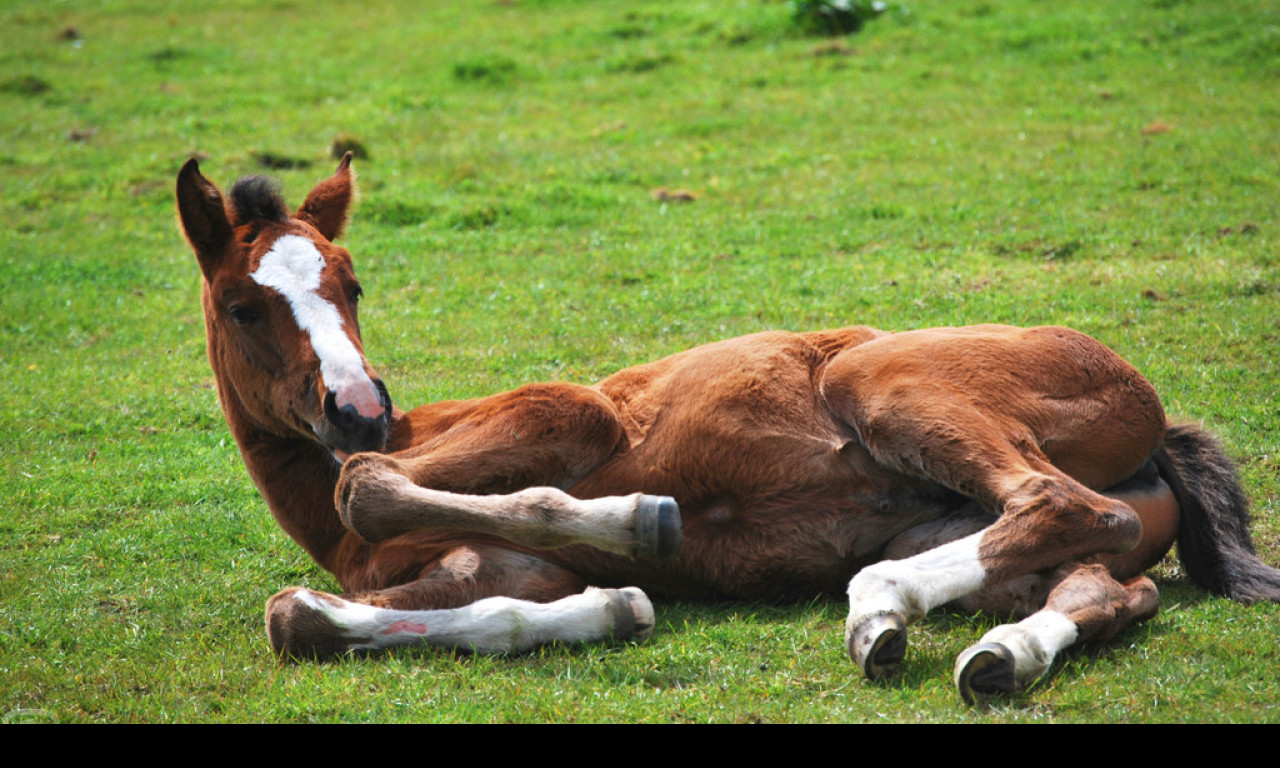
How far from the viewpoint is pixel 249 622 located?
5.20 m

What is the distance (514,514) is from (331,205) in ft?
7.67

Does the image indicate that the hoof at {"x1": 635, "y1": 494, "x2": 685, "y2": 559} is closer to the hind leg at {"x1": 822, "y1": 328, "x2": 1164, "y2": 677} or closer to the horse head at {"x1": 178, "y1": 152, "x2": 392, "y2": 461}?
the hind leg at {"x1": 822, "y1": 328, "x2": 1164, "y2": 677}

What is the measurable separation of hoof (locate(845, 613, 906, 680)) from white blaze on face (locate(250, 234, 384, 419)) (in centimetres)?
208

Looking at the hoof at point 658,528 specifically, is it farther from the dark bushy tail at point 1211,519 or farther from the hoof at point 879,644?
the dark bushy tail at point 1211,519

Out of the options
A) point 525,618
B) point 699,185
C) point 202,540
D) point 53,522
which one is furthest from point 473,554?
point 699,185

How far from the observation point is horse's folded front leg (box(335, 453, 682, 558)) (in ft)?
14.4

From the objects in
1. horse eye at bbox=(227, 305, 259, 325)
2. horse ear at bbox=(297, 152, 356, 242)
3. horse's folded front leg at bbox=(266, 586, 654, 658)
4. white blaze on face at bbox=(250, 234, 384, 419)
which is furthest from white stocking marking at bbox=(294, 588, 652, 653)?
horse ear at bbox=(297, 152, 356, 242)

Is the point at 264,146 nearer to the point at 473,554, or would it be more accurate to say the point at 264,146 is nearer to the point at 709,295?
the point at 709,295

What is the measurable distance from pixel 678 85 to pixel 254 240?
44.2 feet

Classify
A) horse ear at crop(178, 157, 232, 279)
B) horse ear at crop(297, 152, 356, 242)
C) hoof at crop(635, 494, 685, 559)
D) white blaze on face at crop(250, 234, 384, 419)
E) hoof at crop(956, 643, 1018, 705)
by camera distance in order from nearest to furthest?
hoof at crop(956, 643, 1018, 705) < hoof at crop(635, 494, 685, 559) < white blaze on face at crop(250, 234, 384, 419) < horse ear at crop(178, 157, 232, 279) < horse ear at crop(297, 152, 356, 242)

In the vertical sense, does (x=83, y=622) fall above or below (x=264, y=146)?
below

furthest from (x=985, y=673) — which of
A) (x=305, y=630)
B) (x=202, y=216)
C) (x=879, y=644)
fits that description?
(x=202, y=216)

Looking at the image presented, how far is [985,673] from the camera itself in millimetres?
3852

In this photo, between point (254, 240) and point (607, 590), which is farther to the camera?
point (254, 240)
